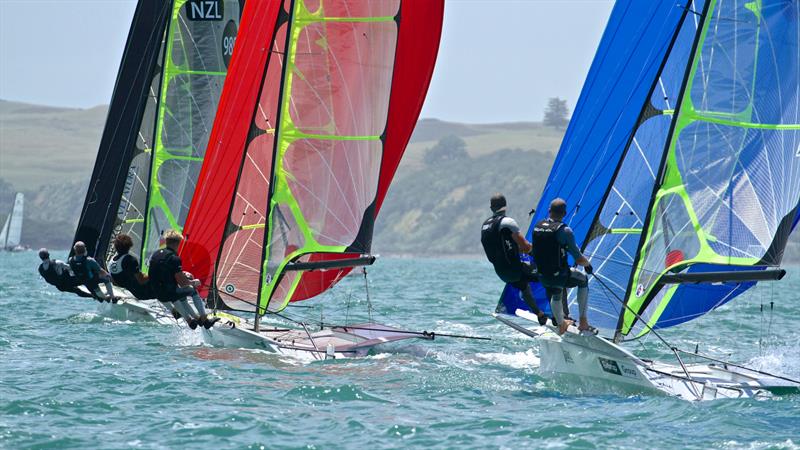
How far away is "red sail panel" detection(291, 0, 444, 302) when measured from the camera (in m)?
17.5

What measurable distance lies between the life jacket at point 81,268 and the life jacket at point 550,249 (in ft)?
27.6

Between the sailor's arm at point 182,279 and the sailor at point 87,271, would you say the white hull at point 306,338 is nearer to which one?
the sailor's arm at point 182,279

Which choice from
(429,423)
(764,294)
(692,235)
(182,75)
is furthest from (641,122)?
(764,294)

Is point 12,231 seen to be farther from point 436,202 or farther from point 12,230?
point 436,202

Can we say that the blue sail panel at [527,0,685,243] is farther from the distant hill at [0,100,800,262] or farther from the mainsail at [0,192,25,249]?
the distant hill at [0,100,800,262]

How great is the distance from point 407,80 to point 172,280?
4.63 meters

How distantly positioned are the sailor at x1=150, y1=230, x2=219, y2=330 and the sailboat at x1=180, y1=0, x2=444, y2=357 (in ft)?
2.00

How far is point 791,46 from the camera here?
43.2 feet

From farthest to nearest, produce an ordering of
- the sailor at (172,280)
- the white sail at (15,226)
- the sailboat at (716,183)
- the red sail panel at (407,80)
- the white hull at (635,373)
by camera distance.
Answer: the white sail at (15,226)
the red sail panel at (407,80)
the sailor at (172,280)
the sailboat at (716,183)
the white hull at (635,373)

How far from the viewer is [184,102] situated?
72.1ft

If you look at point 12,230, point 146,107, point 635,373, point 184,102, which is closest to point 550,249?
point 635,373

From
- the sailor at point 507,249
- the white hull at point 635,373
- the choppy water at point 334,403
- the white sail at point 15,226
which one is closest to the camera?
the choppy water at point 334,403

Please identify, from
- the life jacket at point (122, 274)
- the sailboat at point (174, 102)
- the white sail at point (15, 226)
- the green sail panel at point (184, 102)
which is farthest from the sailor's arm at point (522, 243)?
the white sail at point (15, 226)

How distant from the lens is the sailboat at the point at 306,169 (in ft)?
53.6
